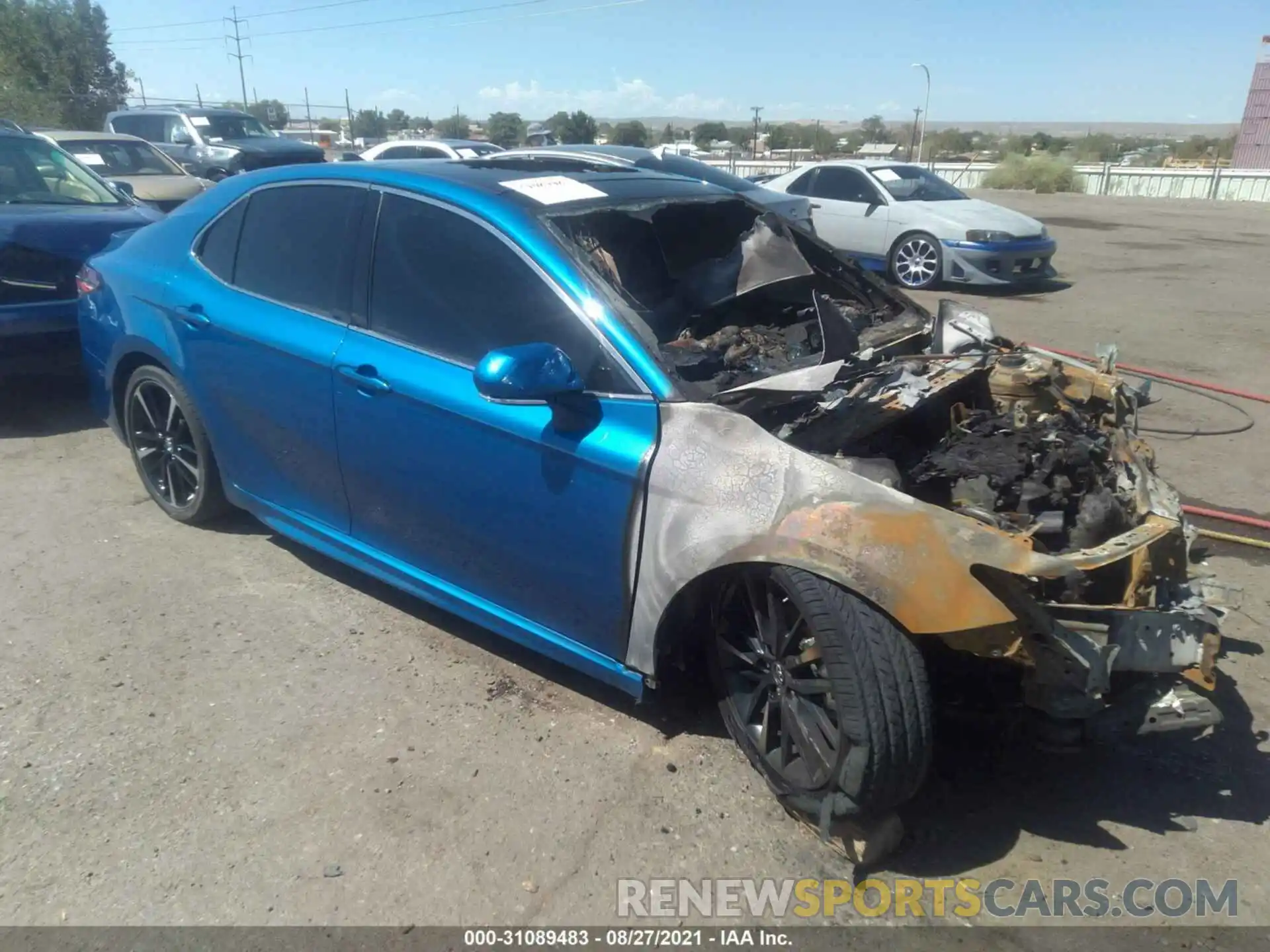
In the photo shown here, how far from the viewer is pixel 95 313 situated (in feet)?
15.8

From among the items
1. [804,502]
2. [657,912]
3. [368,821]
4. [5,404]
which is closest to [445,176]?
[804,502]

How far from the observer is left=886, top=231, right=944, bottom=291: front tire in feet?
38.2

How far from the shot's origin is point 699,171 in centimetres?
1034

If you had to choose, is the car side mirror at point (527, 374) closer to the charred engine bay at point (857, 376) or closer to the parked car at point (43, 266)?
the charred engine bay at point (857, 376)

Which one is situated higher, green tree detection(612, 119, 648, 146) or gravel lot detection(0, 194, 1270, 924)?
green tree detection(612, 119, 648, 146)

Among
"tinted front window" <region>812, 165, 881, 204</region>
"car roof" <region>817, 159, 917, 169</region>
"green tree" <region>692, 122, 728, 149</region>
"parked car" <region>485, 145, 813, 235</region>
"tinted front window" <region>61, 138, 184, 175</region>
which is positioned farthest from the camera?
"green tree" <region>692, 122, 728, 149</region>

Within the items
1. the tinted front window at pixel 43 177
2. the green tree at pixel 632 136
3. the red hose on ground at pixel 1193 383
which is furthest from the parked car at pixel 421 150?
the green tree at pixel 632 136

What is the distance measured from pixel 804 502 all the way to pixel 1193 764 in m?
1.68

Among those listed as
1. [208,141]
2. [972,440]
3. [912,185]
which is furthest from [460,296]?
[208,141]

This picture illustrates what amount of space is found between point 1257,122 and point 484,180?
4749 centimetres

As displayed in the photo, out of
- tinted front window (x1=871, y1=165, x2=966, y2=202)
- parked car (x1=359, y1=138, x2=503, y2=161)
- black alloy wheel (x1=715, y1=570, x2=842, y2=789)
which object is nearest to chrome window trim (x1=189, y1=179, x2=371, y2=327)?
black alloy wheel (x1=715, y1=570, x2=842, y2=789)

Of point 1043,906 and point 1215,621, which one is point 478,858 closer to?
point 1043,906

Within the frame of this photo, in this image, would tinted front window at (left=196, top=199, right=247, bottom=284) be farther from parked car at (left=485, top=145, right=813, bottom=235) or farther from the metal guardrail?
the metal guardrail

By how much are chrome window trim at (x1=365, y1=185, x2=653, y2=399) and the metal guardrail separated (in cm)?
2525
